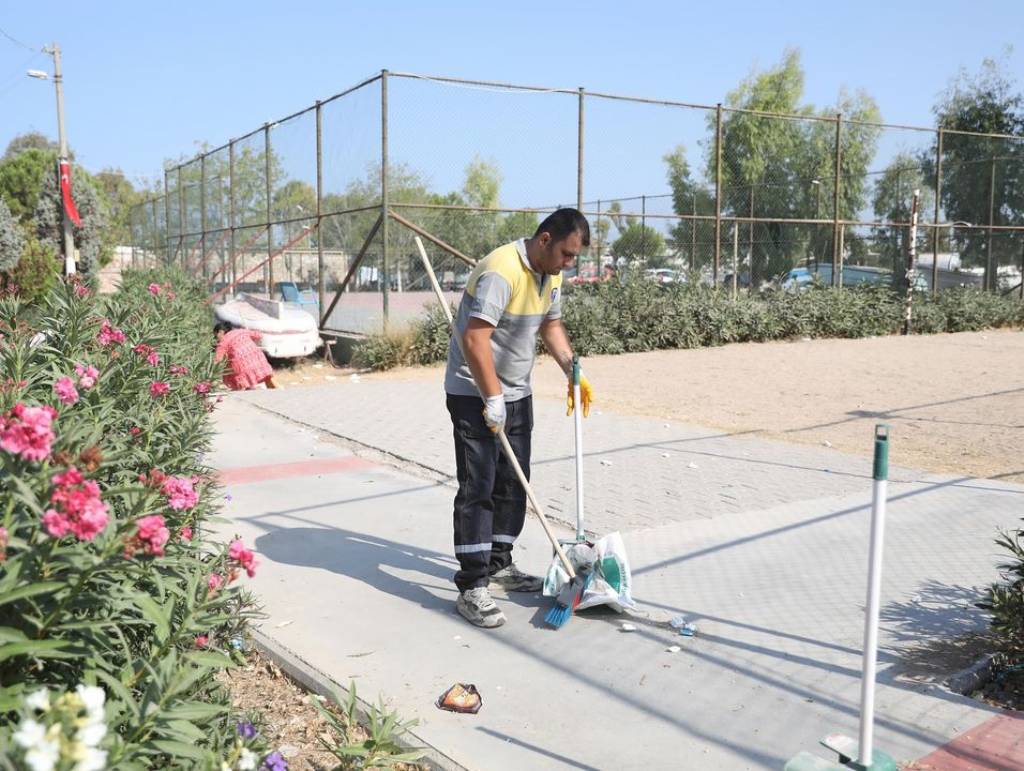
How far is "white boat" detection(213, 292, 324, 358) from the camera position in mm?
15109

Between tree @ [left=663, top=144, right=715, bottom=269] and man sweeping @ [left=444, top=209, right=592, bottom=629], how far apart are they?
1540 cm

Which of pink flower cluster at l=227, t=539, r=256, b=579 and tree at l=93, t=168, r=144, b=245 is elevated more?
tree at l=93, t=168, r=144, b=245

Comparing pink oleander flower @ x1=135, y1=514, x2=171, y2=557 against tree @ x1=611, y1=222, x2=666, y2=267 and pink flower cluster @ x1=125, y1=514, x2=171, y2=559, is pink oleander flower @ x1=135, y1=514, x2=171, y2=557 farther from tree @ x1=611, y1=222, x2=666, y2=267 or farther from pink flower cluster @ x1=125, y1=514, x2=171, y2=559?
A: tree @ x1=611, y1=222, x2=666, y2=267

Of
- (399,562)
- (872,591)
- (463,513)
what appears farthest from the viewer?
(399,562)

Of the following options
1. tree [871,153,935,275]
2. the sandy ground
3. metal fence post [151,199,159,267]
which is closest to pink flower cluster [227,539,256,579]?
the sandy ground

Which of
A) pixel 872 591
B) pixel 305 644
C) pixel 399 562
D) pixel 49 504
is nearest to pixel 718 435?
pixel 399 562

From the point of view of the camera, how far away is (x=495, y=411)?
4.14 meters

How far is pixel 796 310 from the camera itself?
1970cm

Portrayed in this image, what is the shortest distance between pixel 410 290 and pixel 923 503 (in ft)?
34.8

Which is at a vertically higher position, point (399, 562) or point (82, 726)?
point (82, 726)

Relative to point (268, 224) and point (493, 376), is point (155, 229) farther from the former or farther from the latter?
point (493, 376)

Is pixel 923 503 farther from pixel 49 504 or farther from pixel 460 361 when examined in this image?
pixel 49 504

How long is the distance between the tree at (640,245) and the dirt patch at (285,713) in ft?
51.7

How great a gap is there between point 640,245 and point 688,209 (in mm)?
4978
